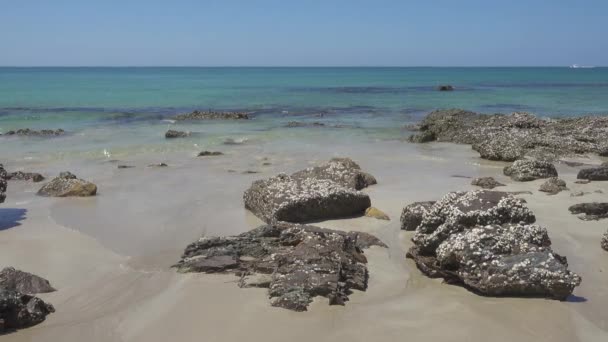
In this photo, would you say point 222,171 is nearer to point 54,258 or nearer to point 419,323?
point 54,258

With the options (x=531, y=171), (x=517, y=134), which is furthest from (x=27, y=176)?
(x=517, y=134)

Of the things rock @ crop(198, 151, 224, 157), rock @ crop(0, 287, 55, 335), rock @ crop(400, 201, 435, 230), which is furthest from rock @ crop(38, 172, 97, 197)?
rock @ crop(400, 201, 435, 230)

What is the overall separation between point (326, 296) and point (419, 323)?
0.78 meters

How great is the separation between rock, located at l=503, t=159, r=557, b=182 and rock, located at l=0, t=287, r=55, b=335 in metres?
7.96

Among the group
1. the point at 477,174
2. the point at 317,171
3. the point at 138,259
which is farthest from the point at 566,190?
the point at 138,259

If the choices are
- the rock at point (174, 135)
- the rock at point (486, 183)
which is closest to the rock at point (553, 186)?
the rock at point (486, 183)

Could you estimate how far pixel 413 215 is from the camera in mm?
7047

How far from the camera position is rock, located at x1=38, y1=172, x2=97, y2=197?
9.27 metres

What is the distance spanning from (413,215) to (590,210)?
7.61 ft

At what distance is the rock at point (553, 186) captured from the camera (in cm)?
896

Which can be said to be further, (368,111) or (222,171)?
(368,111)

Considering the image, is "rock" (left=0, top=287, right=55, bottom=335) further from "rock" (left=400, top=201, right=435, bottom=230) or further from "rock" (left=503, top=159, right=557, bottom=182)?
"rock" (left=503, top=159, right=557, bottom=182)

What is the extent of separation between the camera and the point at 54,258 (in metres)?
6.29

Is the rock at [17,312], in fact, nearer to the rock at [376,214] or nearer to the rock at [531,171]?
the rock at [376,214]
